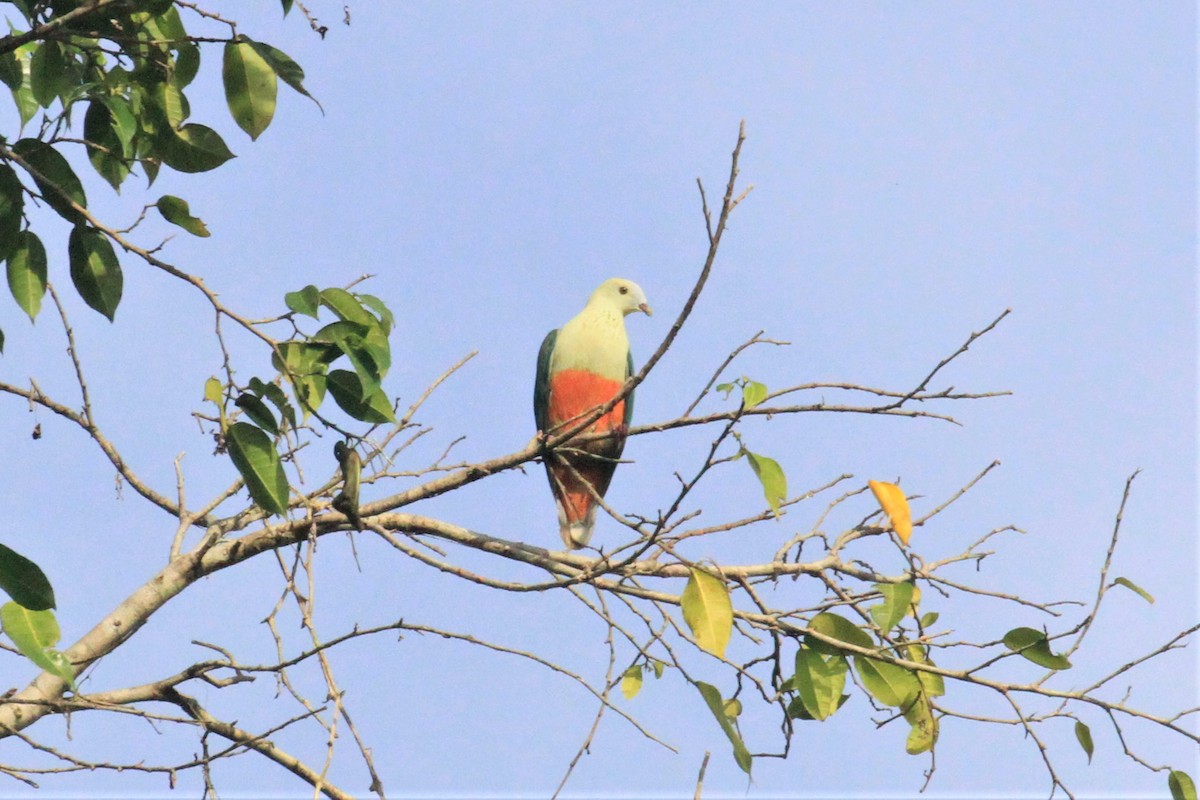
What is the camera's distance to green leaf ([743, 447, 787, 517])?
85.1 inches

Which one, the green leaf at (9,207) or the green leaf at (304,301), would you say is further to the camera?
the green leaf at (9,207)

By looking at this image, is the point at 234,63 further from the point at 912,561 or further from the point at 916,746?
the point at 916,746

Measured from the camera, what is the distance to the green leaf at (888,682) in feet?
7.11

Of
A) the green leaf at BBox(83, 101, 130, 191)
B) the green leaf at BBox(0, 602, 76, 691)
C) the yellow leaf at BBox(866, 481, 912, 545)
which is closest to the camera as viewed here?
the green leaf at BBox(0, 602, 76, 691)

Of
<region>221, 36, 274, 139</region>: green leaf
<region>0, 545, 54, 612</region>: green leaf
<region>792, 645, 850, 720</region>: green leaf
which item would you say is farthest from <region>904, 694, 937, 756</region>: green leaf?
<region>221, 36, 274, 139</region>: green leaf

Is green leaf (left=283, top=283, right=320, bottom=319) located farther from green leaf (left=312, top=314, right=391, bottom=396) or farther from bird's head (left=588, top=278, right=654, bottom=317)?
bird's head (left=588, top=278, right=654, bottom=317)

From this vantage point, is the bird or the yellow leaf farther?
the bird

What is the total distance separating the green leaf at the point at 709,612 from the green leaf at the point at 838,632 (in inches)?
8.9

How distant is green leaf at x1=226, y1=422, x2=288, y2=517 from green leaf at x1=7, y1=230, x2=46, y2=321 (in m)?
0.52

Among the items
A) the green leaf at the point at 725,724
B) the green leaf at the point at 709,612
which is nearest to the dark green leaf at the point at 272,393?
the green leaf at the point at 709,612

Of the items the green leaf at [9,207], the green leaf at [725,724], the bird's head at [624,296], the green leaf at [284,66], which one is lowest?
the green leaf at [725,724]

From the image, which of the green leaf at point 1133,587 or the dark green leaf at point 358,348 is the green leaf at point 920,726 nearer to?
the green leaf at point 1133,587

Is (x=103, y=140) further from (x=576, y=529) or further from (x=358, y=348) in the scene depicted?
(x=576, y=529)

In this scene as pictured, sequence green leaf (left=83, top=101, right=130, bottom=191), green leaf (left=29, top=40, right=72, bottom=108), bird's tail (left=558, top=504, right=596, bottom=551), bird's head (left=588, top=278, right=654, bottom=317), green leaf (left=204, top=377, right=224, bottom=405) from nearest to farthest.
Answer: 1. green leaf (left=204, top=377, right=224, bottom=405)
2. green leaf (left=29, top=40, right=72, bottom=108)
3. green leaf (left=83, top=101, right=130, bottom=191)
4. bird's tail (left=558, top=504, right=596, bottom=551)
5. bird's head (left=588, top=278, right=654, bottom=317)
